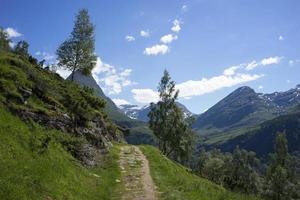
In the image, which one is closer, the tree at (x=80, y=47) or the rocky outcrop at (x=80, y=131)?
the rocky outcrop at (x=80, y=131)

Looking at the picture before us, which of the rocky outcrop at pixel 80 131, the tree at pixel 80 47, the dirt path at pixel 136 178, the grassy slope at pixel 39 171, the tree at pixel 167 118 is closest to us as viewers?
the grassy slope at pixel 39 171

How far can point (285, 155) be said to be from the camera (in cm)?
13862

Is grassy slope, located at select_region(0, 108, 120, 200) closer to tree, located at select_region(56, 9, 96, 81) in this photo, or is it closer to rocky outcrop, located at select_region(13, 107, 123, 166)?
rocky outcrop, located at select_region(13, 107, 123, 166)

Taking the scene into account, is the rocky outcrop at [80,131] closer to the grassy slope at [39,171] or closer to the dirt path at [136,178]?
the grassy slope at [39,171]

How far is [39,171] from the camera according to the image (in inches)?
828

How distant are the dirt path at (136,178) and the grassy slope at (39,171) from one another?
108cm

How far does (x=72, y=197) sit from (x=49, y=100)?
19292 millimetres

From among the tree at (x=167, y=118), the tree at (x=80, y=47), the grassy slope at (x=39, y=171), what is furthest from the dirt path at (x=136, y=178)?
the tree at (x=167, y=118)

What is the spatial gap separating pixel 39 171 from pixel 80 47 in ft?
197

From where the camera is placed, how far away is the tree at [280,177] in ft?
408

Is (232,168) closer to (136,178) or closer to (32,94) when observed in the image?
(32,94)

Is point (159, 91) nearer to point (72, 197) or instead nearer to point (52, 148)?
point (52, 148)

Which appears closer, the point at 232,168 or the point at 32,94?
the point at 32,94

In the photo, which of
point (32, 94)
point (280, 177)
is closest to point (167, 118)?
point (280, 177)
